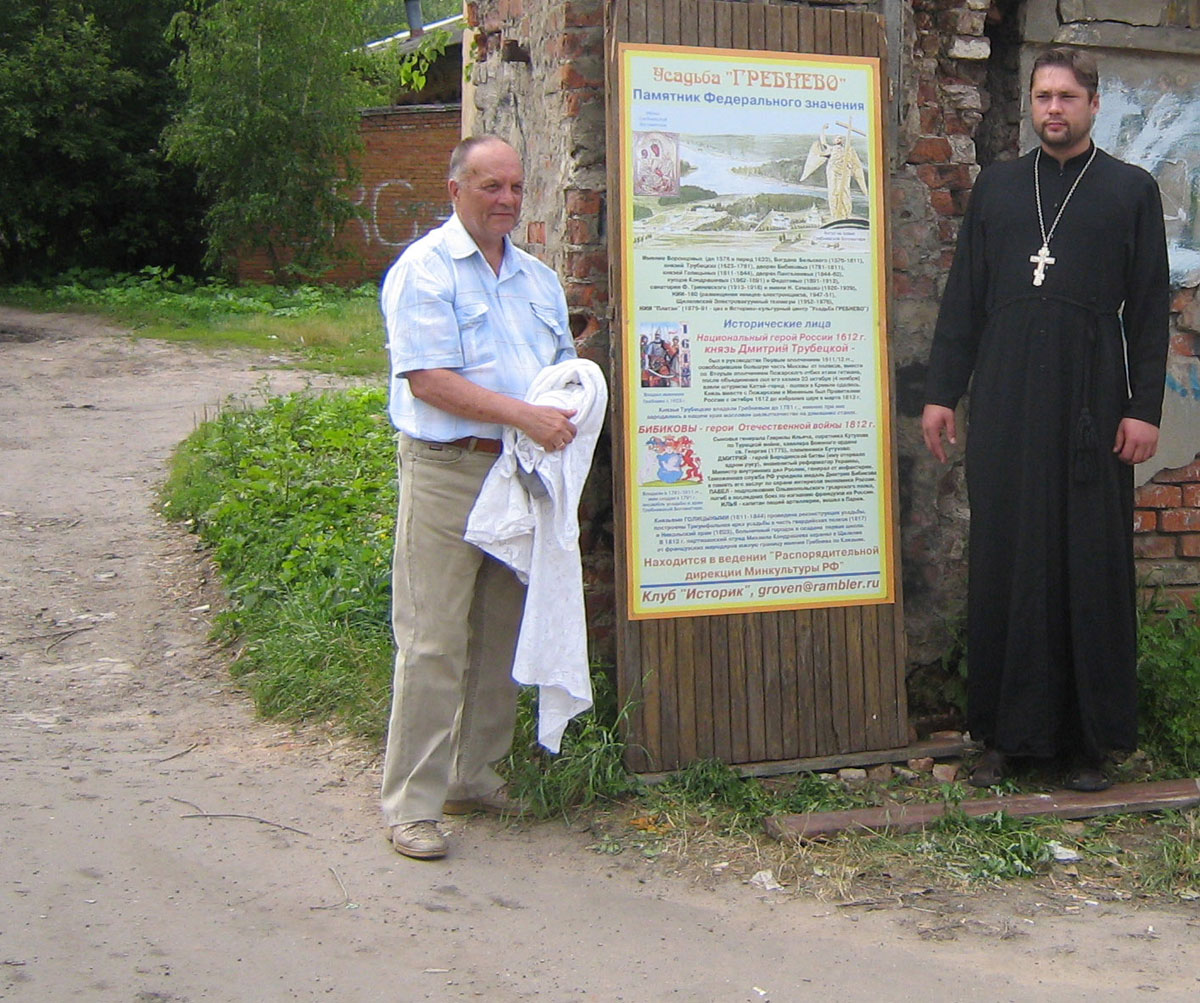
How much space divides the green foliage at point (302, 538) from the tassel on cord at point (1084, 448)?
240cm

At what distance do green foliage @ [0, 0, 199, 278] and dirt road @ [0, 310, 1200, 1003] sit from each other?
1576 centimetres

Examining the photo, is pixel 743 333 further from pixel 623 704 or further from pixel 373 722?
pixel 373 722

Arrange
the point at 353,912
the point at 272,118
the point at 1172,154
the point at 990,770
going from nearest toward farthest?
1. the point at 353,912
2. the point at 990,770
3. the point at 1172,154
4. the point at 272,118

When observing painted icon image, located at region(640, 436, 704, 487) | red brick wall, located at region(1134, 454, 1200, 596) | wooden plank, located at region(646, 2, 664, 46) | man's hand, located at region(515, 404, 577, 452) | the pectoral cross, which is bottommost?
red brick wall, located at region(1134, 454, 1200, 596)

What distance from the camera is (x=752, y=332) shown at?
14.0 ft

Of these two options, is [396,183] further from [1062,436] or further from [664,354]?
[1062,436]

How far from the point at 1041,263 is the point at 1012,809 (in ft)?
5.24

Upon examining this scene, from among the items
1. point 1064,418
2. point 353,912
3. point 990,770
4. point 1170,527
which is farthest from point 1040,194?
point 353,912

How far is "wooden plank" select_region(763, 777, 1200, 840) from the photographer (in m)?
3.92

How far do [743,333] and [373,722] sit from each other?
182cm

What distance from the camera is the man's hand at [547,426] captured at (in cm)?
374

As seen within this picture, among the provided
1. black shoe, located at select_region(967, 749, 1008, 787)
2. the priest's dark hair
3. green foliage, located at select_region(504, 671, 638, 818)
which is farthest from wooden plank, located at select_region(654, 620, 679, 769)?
the priest's dark hair

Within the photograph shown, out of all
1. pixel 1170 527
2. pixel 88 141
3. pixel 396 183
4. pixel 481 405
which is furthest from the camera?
pixel 396 183

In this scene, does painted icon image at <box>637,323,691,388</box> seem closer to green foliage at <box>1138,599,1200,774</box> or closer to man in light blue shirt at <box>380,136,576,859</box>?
man in light blue shirt at <box>380,136,576,859</box>
